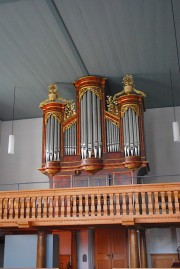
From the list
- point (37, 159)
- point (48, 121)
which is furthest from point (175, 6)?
point (37, 159)

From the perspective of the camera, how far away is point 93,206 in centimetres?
865

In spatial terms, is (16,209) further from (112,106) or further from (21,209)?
(112,106)

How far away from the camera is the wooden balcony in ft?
27.5

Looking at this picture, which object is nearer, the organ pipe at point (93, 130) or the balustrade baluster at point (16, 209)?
the balustrade baluster at point (16, 209)

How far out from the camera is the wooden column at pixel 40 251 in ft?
28.7

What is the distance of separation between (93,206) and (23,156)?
21.5 feet

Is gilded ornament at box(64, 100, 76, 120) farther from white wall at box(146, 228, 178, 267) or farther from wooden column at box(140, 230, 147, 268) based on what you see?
white wall at box(146, 228, 178, 267)

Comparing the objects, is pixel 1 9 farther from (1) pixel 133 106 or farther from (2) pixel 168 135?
(2) pixel 168 135

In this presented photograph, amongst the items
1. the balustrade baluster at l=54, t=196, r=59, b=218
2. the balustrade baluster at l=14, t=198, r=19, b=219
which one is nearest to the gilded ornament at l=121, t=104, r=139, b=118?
the balustrade baluster at l=54, t=196, r=59, b=218

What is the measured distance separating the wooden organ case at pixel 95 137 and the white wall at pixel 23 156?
2547 millimetres

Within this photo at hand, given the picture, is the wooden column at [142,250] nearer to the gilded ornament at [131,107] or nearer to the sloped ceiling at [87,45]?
the gilded ornament at [131,107]

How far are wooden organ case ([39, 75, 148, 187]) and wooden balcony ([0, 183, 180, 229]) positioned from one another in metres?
2.00

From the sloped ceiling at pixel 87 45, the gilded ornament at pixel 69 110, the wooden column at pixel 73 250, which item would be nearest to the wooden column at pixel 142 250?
the wooden column at pixel 73 250

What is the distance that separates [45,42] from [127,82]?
3007 millimetres
